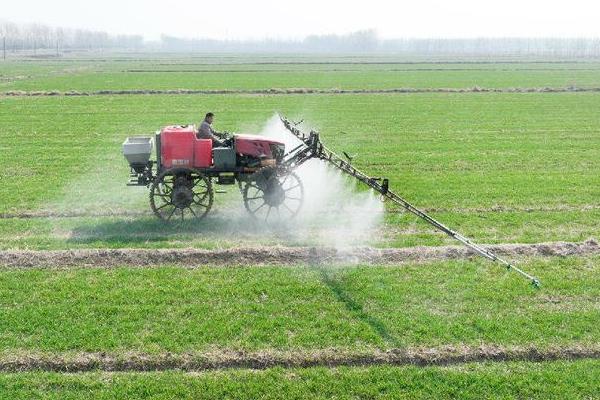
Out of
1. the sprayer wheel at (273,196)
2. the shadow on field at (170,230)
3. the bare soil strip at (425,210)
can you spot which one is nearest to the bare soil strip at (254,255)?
the shadow on field at (170,230)

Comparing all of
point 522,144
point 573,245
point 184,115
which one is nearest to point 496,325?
point 573,245

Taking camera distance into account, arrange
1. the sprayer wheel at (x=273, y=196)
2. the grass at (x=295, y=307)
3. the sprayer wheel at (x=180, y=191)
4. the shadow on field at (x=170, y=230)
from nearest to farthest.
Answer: the grass at (x=295, y=307) < the shadow on field at (x=170, y=230) < the sprayer wheel at (x=180, y=191) < the sprayer wheel at (x=273, y=196)

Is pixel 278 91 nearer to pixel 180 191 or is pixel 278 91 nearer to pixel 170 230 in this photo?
pixel 180 191

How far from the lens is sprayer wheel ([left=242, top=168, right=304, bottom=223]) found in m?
13.7

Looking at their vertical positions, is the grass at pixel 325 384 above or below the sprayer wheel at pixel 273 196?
below

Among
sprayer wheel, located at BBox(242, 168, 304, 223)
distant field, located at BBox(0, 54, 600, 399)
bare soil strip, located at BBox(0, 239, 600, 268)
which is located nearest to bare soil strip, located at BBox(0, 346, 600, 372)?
distant field, located at BBox(0, 54, 600, 399)

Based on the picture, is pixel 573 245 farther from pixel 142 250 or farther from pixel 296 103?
pixel 296 103

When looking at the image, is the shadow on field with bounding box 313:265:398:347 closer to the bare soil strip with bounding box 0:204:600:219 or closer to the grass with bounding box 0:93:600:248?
the grass with bounding box 0:93:600:248

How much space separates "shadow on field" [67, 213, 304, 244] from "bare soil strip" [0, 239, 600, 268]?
3.08 ft

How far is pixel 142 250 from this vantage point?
1206 cm

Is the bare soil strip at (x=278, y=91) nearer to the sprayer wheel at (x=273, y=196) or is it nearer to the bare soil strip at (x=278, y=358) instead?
the sprayer wheel at (x=273, y=196)

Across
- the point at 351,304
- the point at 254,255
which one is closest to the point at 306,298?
the point at 351,304

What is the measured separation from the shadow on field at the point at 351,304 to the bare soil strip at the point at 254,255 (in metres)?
0.74

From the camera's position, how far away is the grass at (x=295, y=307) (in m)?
8.75
